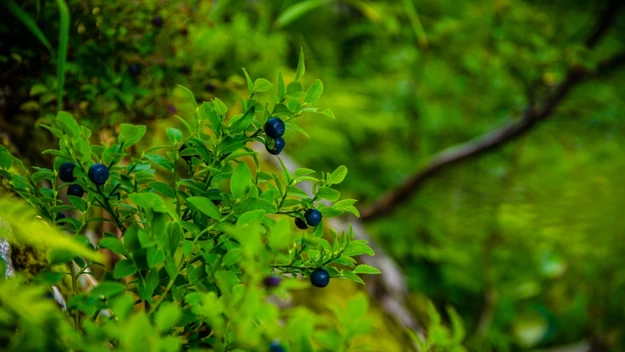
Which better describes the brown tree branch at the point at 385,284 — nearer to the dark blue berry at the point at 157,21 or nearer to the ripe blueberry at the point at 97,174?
the dark blue berry at the point at 157,21

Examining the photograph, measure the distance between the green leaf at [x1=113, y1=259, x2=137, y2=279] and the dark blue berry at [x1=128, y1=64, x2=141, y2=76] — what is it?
2.25 feet

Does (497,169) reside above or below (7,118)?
below

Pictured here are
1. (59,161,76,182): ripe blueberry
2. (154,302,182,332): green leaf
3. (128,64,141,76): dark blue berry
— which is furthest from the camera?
(128,64,141,76): dark blue berry

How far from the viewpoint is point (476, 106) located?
3.30 meters

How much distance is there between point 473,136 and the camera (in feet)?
11.3

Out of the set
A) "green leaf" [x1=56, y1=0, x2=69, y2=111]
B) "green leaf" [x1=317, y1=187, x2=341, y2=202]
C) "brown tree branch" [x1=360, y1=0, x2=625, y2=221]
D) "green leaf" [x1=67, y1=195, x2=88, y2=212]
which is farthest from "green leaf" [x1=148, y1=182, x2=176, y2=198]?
"brown tree branch" [x1=360, y1=0, x2=625, y2=221]

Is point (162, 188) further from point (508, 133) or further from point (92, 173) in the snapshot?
point (508, 133)

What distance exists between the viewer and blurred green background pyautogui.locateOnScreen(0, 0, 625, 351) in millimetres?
2031

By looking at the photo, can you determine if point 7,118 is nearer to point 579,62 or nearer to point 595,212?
point 579,62

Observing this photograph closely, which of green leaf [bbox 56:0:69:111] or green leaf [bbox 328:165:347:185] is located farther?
green leaf [bbox 56:0:69:111]

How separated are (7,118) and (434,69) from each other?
266 cm

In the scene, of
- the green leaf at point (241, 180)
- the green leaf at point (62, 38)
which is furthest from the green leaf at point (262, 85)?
the green leaf at point (62, 38)

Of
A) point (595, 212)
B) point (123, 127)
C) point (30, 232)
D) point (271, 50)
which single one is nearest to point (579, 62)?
point (271, 50)

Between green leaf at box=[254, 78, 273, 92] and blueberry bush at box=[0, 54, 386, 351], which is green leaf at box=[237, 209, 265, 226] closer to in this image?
blueberry bush at box=[0, 54, 386, 351]
